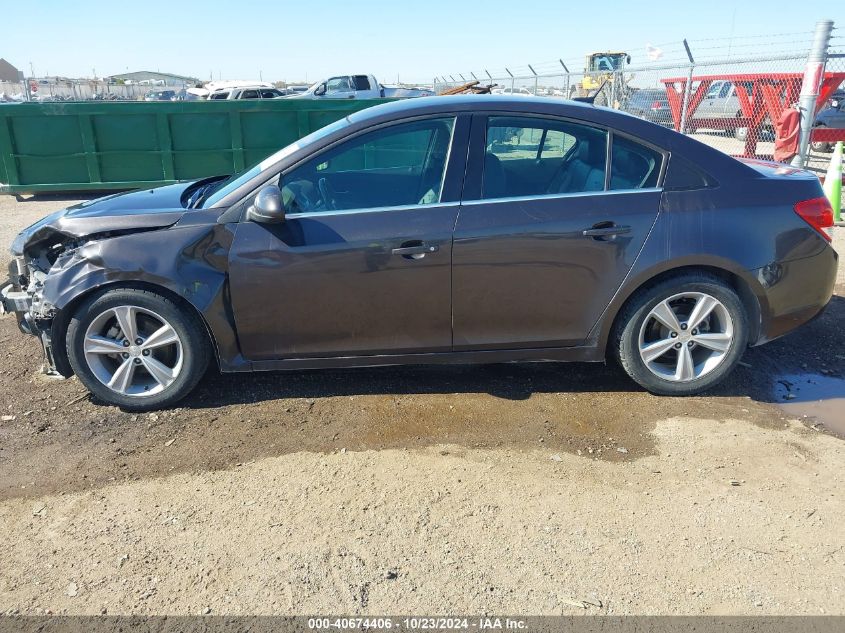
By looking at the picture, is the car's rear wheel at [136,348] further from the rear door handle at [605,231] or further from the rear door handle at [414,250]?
the rear door handle at [605,231]

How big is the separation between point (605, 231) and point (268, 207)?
73.3 inches

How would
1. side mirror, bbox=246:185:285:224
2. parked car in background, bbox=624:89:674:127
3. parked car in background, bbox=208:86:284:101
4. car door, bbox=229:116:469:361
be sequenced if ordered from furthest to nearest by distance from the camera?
parked car in background, bbox=208:86:284:101 < parked car in background, bbox=624:89:674:127 < car door, bbox=229:116:469:361 < side mirror, bbox=246:185:285:224

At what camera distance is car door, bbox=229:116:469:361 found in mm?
3580

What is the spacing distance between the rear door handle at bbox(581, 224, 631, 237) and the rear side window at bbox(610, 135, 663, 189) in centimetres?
27

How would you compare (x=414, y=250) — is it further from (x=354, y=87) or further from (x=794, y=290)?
(x=354, y=87)

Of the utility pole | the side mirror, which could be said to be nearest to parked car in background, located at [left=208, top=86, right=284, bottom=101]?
→ the utility pole

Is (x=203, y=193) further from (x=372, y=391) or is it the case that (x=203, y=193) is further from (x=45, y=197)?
(x=45, y=197)

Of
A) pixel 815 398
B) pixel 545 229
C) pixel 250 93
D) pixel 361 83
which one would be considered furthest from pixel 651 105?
pixel 545 229

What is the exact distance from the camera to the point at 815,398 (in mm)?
4070

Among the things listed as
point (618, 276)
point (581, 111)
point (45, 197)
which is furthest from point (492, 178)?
point (45, 197)

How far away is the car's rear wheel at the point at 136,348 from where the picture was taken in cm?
364

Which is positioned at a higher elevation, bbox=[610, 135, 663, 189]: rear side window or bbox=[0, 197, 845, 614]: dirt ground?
bbox=[610, 135, 663, 189]: rear side window

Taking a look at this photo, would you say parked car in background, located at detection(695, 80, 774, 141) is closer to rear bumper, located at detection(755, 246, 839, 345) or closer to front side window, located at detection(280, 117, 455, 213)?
rear bumper, located at detection(755, 246, 839, 345)

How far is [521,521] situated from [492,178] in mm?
1898
